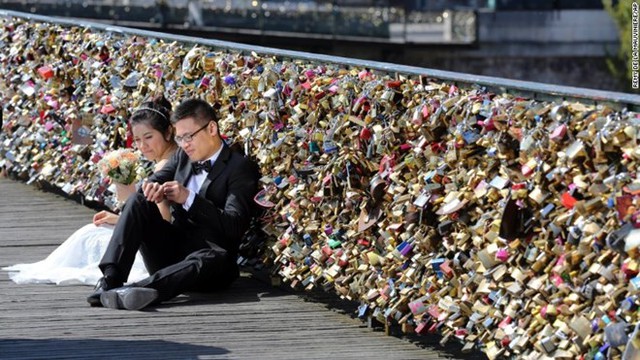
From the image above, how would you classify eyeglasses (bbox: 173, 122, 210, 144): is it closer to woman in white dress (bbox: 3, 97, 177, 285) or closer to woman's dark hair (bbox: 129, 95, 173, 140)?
woman in white dress (bbox: 3, 97, 177, 285)

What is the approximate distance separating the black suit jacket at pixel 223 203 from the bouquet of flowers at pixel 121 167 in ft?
2.33

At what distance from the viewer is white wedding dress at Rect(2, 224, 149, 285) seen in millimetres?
9836

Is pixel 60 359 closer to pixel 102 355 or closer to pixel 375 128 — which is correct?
pixel 102 355

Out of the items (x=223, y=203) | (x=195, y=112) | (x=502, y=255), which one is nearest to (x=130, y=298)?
(x=223, y=203)

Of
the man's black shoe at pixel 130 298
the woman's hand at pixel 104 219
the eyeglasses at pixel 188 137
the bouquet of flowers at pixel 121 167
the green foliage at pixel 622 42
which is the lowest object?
the green foliage at pixel 622 42

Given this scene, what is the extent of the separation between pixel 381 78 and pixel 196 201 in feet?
4.74

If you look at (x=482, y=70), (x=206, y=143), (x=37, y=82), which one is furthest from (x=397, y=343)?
(x=482, y=70)

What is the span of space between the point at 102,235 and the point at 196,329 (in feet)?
6.56

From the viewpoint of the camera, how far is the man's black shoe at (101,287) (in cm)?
909

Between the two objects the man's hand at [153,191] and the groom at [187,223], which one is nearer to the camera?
the groom at [187,223]

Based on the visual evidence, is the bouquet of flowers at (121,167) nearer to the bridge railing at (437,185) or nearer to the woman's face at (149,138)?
the woman's face at (149,138)

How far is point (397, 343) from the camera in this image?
828cm

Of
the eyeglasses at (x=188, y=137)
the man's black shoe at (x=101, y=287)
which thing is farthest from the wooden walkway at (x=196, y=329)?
the eyeglasses at (x=188, y=137)
